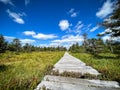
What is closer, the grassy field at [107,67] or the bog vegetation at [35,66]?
the bog vegetation at [35,66]

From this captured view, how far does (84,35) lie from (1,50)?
5756 centimetres

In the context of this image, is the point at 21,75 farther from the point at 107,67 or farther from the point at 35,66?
the point at 107,67

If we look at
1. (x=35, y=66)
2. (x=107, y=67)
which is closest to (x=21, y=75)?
(x=35, y=66)

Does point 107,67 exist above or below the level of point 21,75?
below

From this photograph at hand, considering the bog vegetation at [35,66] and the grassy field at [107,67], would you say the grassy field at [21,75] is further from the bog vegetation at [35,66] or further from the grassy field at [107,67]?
the grassy field at [107,67]

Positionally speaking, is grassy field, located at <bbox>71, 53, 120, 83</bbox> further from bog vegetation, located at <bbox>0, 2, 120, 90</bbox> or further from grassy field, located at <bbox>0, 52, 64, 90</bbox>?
grassy field, located at <bbox>0, 52, 64, 90</bbox>

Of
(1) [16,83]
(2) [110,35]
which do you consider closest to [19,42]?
(2) [110,35]

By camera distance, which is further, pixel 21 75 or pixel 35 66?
pixel 35 66

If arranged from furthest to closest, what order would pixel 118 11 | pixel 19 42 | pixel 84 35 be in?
pixel 19 42 → pixel 84 35 → pixel 118 11

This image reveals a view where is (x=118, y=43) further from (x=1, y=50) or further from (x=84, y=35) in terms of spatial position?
(x=84, y=35)

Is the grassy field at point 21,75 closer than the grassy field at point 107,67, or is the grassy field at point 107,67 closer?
the grassy field at point 21,75

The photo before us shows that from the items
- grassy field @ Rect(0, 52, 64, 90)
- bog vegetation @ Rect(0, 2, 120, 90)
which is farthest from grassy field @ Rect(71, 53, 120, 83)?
grassy field @ Rect(0, 52, 64, 90)

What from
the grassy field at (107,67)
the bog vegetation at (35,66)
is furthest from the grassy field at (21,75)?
the grassy field at (107,67)

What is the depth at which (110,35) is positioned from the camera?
44.2 ft
